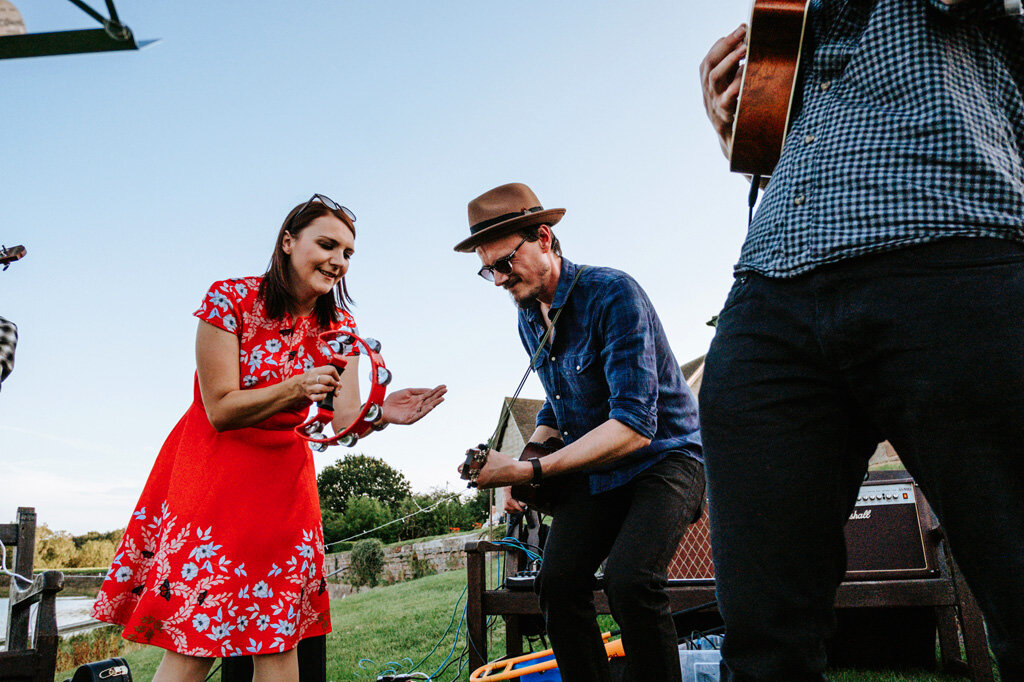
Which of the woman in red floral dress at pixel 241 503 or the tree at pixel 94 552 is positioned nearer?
the woman in red floral dress at pixel 241 503

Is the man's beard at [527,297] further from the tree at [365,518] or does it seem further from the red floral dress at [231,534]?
the tree at [365,518]

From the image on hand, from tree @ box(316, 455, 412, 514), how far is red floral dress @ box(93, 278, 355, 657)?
28770 millimetres

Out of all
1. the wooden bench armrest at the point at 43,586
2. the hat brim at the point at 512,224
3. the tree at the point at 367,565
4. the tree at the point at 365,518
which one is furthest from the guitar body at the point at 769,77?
the tree at the point at 365,518

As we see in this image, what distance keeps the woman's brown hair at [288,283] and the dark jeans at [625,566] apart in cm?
126

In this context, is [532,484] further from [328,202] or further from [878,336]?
[878,336]

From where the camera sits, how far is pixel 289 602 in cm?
210

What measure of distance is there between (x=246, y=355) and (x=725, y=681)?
1.82 meters

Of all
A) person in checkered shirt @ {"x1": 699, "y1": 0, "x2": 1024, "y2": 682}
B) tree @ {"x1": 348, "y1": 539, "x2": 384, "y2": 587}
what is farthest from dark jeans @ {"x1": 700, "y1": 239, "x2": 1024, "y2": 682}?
tree @ {"x1": 348, "y1": 539, "x2": 384, "y2": 587}

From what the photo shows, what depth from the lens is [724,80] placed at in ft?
4.78

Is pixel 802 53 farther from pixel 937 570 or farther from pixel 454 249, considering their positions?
pixel 937 570

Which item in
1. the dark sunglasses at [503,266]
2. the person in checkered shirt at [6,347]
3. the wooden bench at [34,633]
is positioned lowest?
the wooden bench at [34,633]

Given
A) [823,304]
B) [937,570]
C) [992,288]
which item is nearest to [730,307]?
[823,304]

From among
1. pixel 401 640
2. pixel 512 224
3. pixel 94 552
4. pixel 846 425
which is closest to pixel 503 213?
pixel 512 224

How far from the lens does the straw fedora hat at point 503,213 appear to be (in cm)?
298
